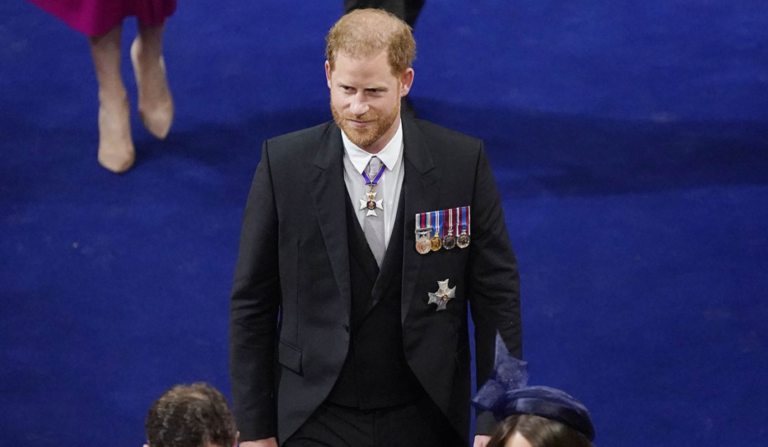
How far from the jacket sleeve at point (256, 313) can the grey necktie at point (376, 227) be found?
0.21 meters

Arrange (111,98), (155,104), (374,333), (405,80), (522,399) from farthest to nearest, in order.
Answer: (155,104), (111,98), (374,333), (405,80), (522,399)

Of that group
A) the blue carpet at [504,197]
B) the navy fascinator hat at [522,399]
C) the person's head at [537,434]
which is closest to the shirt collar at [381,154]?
the navy fascinator hat at [522,399]

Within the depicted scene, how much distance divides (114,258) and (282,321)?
1.82 meters

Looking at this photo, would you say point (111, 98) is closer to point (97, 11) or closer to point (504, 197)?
point (97, 11)

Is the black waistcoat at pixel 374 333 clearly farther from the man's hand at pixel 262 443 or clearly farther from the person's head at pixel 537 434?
the person's head at pixel 537 434

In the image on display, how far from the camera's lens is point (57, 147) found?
5.29m

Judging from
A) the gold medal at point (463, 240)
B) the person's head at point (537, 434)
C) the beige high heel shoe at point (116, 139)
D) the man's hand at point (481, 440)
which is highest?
the gold medal at point (463, 240)

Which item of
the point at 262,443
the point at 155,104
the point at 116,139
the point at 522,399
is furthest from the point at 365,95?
the point at 155,104

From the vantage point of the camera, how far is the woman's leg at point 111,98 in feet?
17.2

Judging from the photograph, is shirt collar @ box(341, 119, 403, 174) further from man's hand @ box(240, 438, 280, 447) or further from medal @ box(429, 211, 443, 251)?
man's hand @ box(240, 438, 280, 447)

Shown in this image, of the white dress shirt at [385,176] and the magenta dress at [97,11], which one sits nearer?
the white dress shirt at [385,176]

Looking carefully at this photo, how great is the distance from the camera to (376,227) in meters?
2.99

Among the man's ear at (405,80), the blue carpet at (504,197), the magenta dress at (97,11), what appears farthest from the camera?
the magenta dress at (97,11)

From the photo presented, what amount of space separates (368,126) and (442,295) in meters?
0.43
